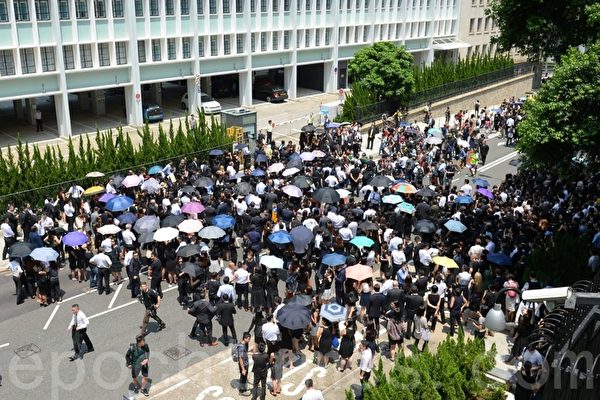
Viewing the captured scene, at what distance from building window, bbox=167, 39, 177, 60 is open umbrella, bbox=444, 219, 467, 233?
2888 cm

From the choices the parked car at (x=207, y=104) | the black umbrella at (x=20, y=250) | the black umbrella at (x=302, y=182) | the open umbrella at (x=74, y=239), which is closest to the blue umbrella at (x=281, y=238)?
the black umbrella at (x=302, y=182)

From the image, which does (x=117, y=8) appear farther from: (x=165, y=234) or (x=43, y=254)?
(x=43, y=254)

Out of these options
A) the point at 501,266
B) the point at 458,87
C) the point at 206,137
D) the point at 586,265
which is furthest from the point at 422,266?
the point at 458,87

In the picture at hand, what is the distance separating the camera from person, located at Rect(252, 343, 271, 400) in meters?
13.2

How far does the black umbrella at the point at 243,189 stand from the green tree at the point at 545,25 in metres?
11.3

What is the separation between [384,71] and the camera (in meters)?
43.6

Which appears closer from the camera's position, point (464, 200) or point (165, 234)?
point (165, 234)

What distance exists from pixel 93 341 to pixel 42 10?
86.5 ft

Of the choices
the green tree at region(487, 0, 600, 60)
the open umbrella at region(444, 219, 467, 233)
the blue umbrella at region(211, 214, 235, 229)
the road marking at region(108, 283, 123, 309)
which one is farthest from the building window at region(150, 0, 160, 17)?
the open umbrella at region(444, 219, 467, 233)

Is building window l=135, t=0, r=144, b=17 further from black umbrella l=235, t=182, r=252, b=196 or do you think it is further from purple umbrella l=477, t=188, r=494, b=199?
purple umbrella l=477, t=188, r=494, b=199

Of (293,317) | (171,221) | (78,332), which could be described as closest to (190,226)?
(171,221)

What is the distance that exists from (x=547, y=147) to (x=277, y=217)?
8.96 m

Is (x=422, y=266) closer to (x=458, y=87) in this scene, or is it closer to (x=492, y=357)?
(x=492, y=357)

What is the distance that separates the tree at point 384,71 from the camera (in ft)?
143
